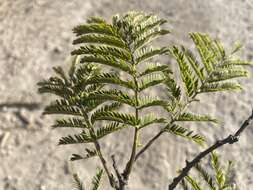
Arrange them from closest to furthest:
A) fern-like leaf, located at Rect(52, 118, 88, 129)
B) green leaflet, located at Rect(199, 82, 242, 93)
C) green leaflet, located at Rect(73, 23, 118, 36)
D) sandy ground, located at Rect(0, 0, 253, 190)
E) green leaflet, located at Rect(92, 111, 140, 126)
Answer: green leaflet, located at Rect(73, 23, 118, 36), green leaflet, located at Rect(92, 111, 140, 126), green leaflet, located at Rect(199, 82, 242, 93), fern-like leaf, located at Rect(52, 118, 88, 129), sandy ground, located at Rect(0, 0, 253, 190)

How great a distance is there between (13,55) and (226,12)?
11.5 ft

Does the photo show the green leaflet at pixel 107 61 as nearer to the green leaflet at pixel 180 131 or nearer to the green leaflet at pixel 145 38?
the green leaflet at pixel 145 38

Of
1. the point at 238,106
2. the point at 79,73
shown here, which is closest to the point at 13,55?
the point at 238,106

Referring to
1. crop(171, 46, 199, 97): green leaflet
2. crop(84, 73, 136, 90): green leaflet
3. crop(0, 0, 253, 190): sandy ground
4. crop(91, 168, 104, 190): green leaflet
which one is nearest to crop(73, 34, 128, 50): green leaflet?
crop(84, 73, 136, 90): green leaflet

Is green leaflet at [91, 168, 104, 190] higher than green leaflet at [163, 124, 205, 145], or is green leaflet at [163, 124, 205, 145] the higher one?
Answer: green leaflet at [163, 124, 205, 145]

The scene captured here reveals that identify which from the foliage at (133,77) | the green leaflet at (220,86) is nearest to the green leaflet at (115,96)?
the foliage at (133,77)

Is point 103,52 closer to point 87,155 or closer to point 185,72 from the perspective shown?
point 185,72

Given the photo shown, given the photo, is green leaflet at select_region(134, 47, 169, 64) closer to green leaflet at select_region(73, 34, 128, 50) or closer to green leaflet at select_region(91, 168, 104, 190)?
green leaflet at select_region(73, 34, 128, 50)

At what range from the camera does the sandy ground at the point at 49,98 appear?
6.42 metres

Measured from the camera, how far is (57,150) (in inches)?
261

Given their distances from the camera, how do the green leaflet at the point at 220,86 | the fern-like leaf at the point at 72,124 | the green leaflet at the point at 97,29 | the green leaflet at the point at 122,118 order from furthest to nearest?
the fern-like leaf at the point at 72,124
the green leaflet at the point at 220,86
the green leaflet at the point at 122,118
the green leaflet at the point at 97,29

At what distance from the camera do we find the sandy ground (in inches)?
253

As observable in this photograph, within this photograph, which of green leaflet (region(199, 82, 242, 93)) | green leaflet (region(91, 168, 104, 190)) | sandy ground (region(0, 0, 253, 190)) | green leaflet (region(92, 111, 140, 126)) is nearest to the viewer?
green leaflet (region(92, 111, 140, 126))

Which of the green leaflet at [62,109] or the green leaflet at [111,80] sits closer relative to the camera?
the green leaflet at [111,80]
